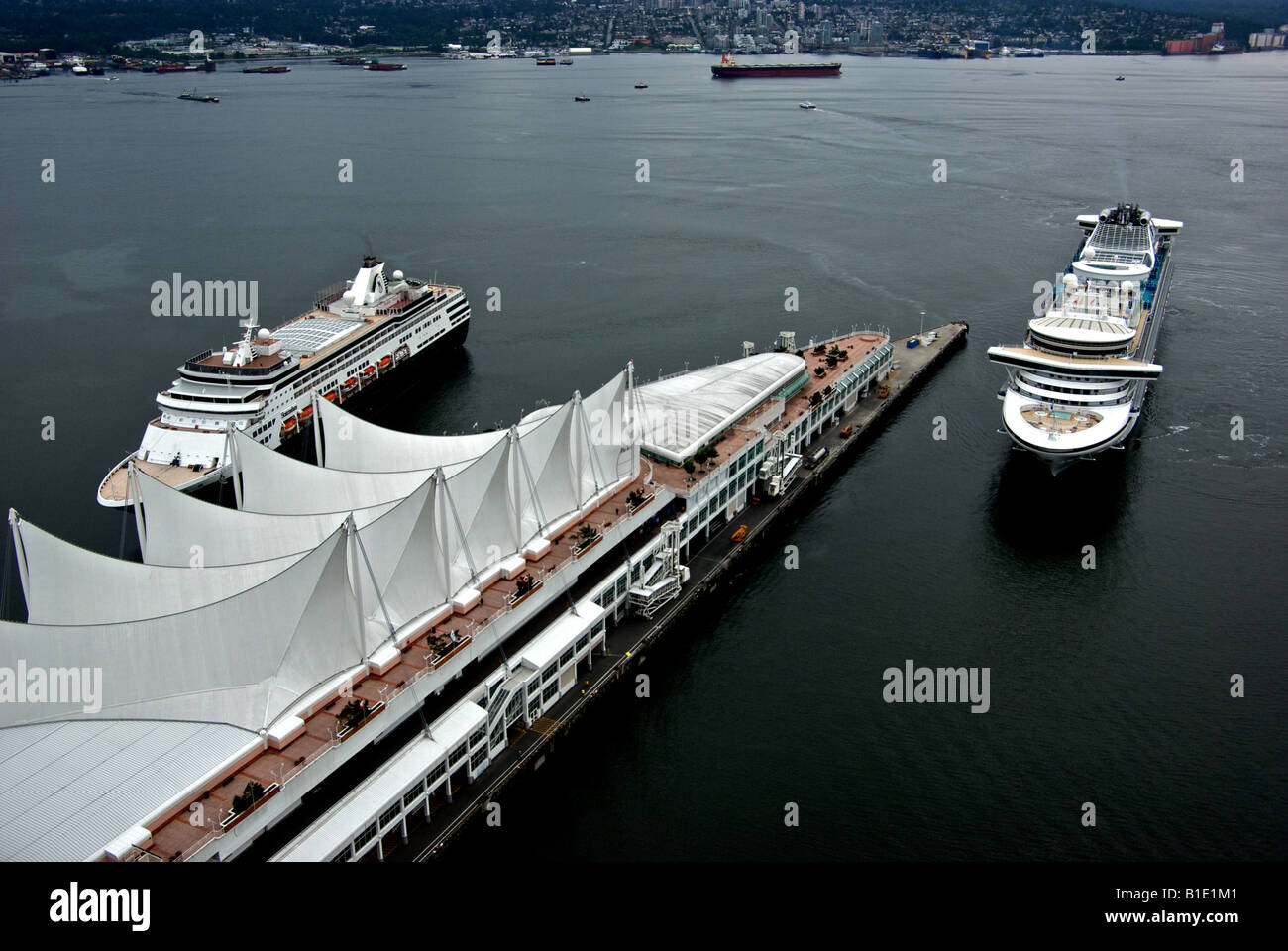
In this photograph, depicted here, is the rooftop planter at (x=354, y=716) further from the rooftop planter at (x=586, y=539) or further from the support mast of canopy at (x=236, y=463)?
the support mast of canopy at (x=236, y=463)

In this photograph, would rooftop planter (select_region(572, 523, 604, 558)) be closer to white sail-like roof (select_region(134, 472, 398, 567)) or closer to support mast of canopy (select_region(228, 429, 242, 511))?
white sail-like roof (select_region(134, 472, 398, 567))

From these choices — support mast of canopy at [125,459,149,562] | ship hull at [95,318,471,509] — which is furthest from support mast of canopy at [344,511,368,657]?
ship hull at [95,318,471,509]

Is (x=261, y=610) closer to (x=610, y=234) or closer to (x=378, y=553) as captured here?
(x=378, y=553)

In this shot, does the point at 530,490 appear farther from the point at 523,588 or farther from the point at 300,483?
the point at 300,483

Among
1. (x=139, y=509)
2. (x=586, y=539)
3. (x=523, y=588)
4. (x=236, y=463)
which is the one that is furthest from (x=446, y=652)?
(x=236, y=463)

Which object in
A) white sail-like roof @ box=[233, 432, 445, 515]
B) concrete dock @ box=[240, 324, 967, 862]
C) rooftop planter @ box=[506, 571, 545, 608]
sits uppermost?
white sail-like roof @ box=[233, 432, 445, 515]
